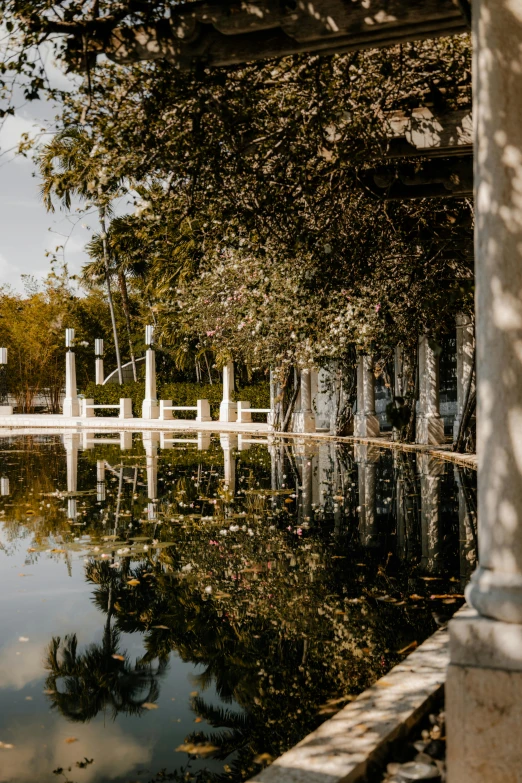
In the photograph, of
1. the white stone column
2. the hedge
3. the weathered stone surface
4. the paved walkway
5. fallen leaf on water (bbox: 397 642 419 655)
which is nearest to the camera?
the weathered stone surface

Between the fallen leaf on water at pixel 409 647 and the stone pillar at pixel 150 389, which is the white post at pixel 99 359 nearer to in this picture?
the stone pillar at pixel 150 389

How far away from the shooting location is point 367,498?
1188 cm

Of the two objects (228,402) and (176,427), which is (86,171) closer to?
(176,427)

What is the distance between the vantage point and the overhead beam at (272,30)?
3.99 meters

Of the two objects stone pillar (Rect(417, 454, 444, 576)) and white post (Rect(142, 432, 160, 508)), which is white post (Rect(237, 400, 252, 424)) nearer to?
white post (Rect(142, 432, 160, 508))

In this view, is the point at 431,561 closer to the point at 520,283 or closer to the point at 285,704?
the point at 285,704

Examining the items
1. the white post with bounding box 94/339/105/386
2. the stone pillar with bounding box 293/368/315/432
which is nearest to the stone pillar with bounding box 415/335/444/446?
the stone pillar with bounding box 293/368/315/432

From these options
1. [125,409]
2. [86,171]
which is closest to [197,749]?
[86,171]

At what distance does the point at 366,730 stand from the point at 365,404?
799 inches

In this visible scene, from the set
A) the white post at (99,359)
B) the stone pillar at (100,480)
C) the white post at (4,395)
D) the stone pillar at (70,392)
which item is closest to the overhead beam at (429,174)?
the stone pillar at (100,480)

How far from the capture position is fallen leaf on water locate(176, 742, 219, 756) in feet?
12.2

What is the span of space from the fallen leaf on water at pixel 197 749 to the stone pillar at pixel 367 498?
16.2ft

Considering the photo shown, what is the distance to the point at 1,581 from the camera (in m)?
7.34

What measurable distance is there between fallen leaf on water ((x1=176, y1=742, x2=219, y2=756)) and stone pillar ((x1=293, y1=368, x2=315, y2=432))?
74.2 feet
